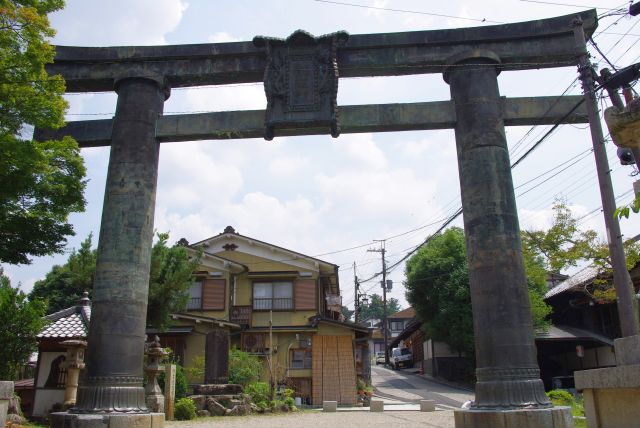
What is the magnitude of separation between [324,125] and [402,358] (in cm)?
4613

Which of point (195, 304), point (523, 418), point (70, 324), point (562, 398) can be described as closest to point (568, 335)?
point (562, 398)

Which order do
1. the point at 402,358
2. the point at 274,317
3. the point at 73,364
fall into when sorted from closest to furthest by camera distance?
the point at 73,364 < the point at 274,317 < the point at 402,358

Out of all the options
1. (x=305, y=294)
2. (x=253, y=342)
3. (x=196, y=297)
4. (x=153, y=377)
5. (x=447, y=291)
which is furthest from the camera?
(x=447, y=291)

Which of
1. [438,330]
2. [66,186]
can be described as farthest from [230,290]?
[66,186]

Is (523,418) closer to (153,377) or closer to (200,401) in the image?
(153,377)

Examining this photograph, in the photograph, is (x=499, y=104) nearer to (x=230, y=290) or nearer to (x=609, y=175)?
(x=609, y=175)

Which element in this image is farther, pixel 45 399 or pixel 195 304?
pixel 195 304

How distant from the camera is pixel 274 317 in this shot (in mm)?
30328

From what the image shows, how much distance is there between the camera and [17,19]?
29.8 feet

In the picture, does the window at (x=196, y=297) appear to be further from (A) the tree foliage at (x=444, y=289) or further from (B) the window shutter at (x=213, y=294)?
(A) the tree foliage at (x=444, y=289)

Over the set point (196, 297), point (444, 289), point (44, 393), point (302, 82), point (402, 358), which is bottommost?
point (44, 393)

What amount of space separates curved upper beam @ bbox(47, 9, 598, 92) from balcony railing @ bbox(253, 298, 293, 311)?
20469 mm

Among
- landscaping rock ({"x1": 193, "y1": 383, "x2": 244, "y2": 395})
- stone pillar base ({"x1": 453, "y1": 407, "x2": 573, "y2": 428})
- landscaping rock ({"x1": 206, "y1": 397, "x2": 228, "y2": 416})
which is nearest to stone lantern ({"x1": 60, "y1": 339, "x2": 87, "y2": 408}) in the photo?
landscaping rock ({"x1": 206, "y1": 397, "x2": 228, "y2": 416})

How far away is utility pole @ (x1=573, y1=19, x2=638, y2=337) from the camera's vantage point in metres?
10.6
